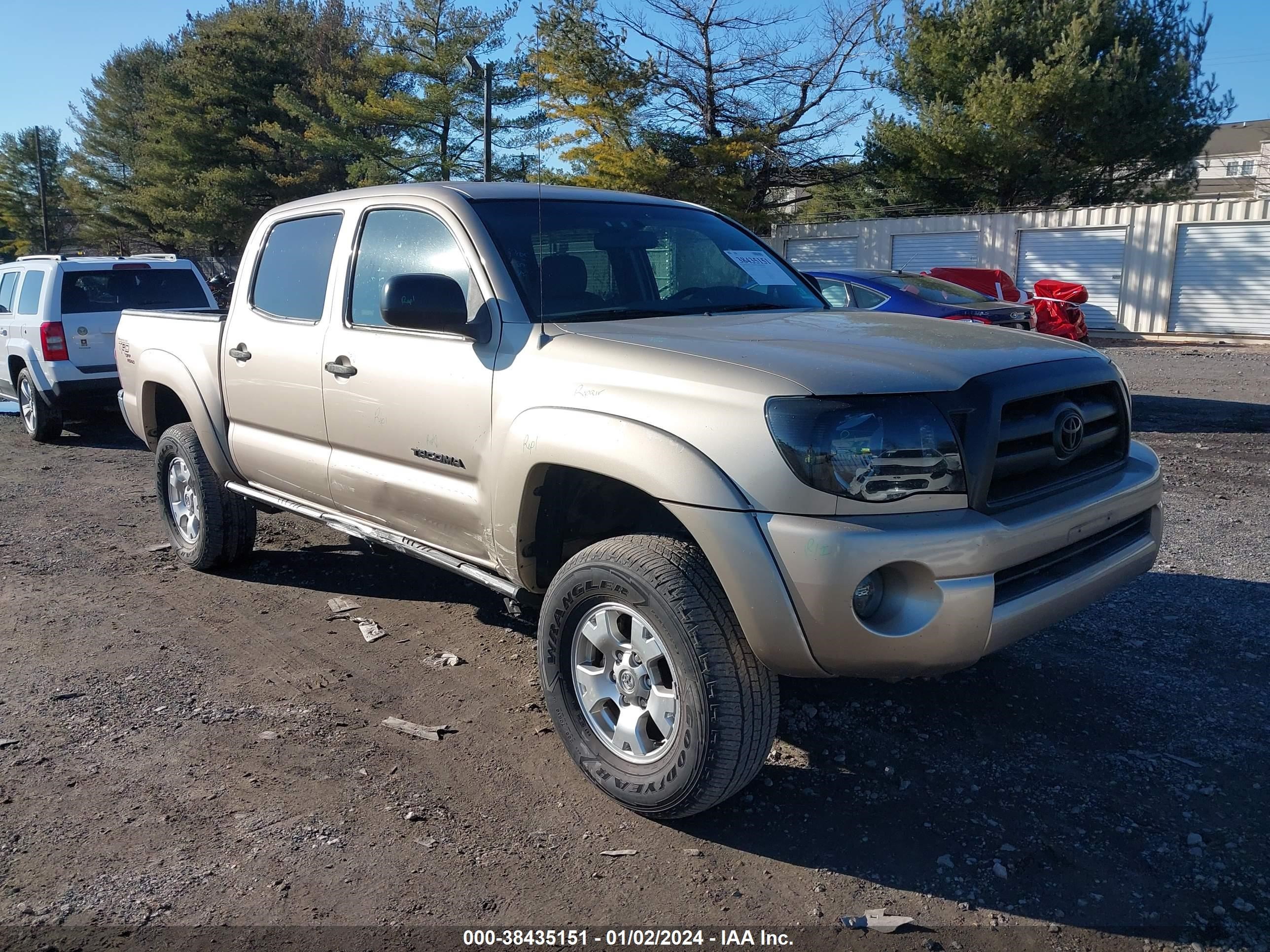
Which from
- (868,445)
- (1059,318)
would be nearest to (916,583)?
(868,445)

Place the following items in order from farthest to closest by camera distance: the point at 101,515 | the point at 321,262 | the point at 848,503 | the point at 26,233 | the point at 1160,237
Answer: the point at 26,233
the point at 1160,237
the point at 101,515
the point at 321,262
the point at 848,503

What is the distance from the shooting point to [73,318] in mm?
10219

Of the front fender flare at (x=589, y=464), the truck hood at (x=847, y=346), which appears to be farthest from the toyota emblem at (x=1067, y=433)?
the front fender flare at (x=589, y=464)

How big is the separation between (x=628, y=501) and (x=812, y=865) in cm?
135

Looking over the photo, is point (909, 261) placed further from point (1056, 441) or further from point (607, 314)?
point (1056, 441)

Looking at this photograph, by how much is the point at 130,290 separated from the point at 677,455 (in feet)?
31.8

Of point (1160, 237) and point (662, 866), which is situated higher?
point (1160, 237)

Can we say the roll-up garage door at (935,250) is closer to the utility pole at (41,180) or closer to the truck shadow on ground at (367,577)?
the truck shadow on ground at (367,577)

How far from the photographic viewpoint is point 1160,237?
24172 millimetres

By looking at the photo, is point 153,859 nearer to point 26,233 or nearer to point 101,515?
point 101,515

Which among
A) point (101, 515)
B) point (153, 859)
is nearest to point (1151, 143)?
point (101, 515)

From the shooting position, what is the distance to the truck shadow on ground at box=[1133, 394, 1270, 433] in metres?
9.82

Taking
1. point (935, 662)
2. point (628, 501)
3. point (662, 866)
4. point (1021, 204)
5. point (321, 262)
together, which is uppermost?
point (1021, 204)

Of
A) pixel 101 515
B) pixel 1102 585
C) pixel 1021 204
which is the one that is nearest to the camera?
pixel 1102 585
